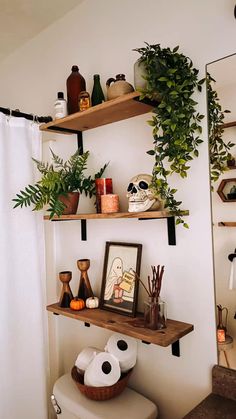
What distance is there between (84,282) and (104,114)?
0.80 m

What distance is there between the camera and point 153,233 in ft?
4.51

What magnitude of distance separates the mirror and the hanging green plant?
0.20ft

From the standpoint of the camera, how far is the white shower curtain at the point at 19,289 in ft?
5.08

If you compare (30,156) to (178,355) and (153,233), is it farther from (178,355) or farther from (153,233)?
(178,355)

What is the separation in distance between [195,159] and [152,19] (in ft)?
2.12

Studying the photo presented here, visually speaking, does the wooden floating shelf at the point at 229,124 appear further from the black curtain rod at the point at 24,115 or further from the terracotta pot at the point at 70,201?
the black curtain rod at the point at 24,115

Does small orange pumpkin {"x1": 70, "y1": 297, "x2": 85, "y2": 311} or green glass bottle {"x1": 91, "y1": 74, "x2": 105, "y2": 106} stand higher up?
green glass bottle {"x1": 91, "y1": 74, "x2": 105, "y2": 106}

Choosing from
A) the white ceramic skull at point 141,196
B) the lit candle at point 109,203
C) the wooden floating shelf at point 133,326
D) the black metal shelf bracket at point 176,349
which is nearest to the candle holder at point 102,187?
the lit candle at point 109,203

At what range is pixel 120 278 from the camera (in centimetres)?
143

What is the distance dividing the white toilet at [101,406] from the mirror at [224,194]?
0.38 metres

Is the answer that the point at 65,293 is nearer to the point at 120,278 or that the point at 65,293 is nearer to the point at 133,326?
the point at 120,278

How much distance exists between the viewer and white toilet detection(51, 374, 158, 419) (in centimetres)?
124

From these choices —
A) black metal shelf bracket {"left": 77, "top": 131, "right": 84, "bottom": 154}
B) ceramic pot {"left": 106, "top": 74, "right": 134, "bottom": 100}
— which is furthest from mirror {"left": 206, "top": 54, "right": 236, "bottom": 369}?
black metal shelf bracket {"left": 77, "top": 131, "right": 84, "bottom": 154}

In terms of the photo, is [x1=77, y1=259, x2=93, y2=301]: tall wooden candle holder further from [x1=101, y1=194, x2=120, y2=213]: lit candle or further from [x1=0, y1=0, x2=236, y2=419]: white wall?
[x1=101, y1=194, x2=120, y2=213]: lit candle
